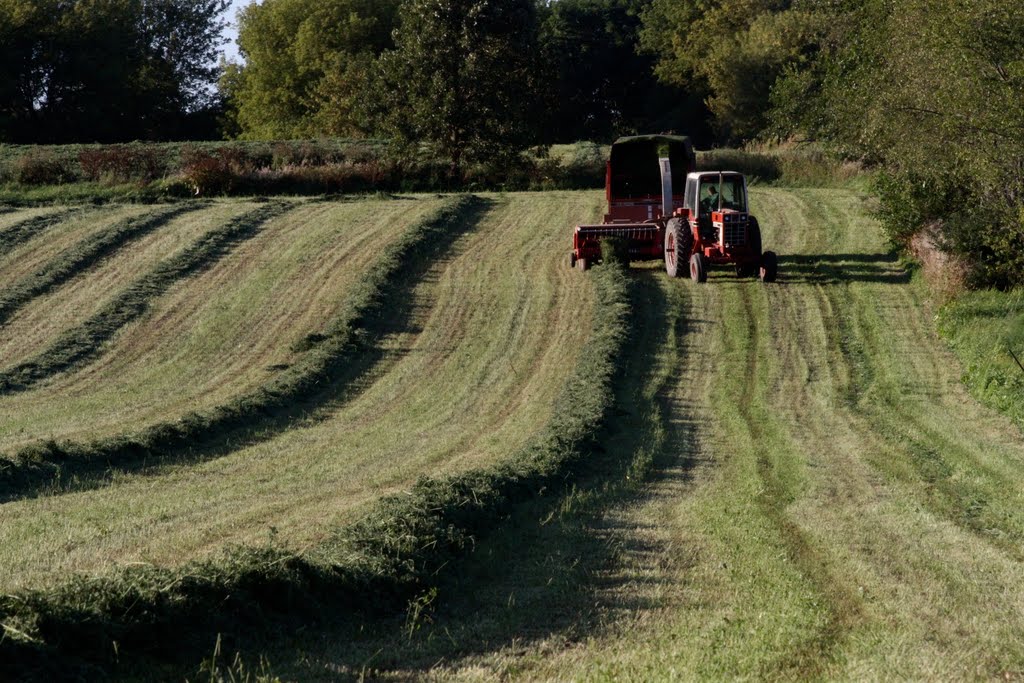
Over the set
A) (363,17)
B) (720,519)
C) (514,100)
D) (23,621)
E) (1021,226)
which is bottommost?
(720,519)

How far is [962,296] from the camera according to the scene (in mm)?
21547

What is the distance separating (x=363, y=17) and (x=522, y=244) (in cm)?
4185

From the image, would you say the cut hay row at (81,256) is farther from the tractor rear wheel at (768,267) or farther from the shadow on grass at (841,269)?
the shadow on grass at (841,269)

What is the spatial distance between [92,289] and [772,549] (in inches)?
755

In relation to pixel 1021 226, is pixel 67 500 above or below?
below

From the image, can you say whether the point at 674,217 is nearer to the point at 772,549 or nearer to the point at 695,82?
the point at 772,549

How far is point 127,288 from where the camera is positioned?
25.0m

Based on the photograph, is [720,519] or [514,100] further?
[514,100]

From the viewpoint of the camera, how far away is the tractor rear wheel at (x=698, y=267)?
2362 centimetres

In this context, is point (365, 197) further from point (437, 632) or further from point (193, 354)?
point (437, 632)

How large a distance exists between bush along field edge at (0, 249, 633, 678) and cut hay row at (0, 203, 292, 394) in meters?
11.0

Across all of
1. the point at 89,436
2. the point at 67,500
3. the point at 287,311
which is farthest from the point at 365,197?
the point at 67,500

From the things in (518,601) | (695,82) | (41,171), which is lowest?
(518,601)

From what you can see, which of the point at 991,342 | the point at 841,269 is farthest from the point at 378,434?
the point at 841,269
